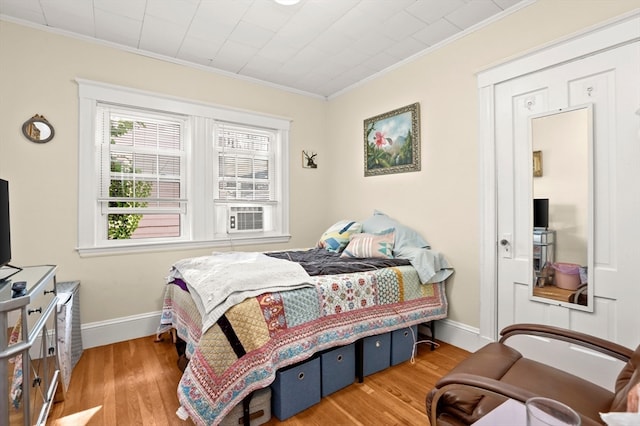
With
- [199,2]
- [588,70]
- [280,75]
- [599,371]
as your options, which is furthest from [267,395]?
[280,75]

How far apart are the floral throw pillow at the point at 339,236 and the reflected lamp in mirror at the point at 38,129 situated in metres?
2.65

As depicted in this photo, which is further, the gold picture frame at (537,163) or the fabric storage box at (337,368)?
the gold picture frame at (537,163)

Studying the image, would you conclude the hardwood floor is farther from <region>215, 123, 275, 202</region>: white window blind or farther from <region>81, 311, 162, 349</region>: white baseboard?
<region>215, 123, 275, 202</region>: white window blind

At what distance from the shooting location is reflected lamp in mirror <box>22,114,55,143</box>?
2545 millimetres

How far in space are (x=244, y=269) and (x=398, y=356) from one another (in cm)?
142

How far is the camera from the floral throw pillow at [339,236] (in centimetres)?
334

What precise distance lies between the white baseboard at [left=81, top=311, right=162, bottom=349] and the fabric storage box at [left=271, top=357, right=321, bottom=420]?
180 cm

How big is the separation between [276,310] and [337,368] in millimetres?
677

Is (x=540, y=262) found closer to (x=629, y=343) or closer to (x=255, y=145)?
(x=629, y=343)

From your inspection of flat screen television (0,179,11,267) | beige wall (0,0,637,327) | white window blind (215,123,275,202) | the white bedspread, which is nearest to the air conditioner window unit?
white window blind (215,123,275,202)

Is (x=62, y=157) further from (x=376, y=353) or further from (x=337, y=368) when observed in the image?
(x=376, y=353)

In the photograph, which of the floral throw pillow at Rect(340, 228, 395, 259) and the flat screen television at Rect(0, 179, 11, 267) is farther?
the floral throw pillow at Rect(340, 228, 395, 259)

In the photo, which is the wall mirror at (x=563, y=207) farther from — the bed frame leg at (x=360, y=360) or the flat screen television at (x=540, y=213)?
the bed frame leg at (x=360, y=360)

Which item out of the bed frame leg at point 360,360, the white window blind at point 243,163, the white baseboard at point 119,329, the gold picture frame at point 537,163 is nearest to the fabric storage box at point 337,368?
the bed frame leg at point 360,360
